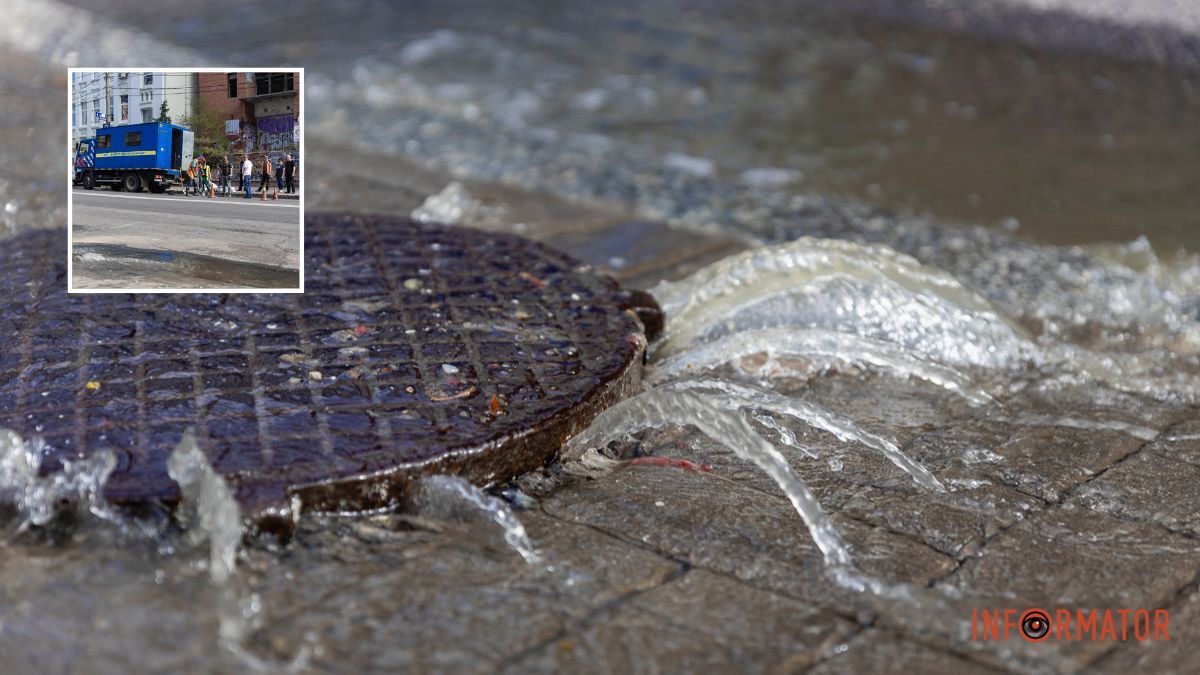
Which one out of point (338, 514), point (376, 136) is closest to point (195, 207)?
point (338, 514)

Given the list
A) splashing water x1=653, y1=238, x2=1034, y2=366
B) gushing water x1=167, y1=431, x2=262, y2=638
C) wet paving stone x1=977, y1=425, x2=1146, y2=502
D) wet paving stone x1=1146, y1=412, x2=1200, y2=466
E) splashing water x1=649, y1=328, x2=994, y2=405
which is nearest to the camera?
gushing water x1=167, y1=431, x2=262, y2=638

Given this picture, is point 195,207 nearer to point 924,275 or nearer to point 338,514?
point 338,514

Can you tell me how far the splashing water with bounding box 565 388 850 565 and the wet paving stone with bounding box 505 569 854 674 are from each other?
184 millimetres

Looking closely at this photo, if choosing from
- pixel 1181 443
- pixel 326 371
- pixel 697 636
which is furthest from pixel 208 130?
pixel 1181 443

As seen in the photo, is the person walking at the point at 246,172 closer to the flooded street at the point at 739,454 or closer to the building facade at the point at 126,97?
the building facade at the point at 126,97

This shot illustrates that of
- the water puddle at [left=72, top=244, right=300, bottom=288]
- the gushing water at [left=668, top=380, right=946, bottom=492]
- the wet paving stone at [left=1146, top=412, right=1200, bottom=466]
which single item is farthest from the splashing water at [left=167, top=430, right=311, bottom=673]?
the wet paving stone at [left=1146, top=412, right=1200, bottom=466]

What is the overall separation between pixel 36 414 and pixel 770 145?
4290 millimetres

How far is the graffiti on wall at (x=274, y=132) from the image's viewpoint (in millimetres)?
2111

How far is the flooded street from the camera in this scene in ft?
5.19

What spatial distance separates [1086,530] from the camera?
1947 mm

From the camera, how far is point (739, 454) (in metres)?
1.98

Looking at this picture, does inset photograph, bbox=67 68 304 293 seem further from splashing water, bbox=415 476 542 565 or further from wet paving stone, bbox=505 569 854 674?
wet paving stone, bbox=505 569 854 674

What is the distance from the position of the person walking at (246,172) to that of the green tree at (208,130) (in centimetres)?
3

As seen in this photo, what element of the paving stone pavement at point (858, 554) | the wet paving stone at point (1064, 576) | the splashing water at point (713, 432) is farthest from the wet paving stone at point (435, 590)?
the wet paving stone at point (1064, 576)
